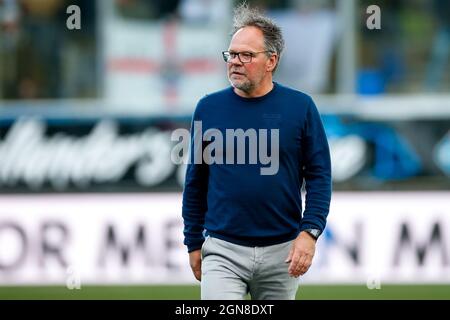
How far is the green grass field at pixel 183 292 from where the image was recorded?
13141mm

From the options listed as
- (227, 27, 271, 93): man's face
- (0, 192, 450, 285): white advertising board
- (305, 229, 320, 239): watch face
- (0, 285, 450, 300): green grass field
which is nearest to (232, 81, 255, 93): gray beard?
(227, 27, 271, 93): man's face

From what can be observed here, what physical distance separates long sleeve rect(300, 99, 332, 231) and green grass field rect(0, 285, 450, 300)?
18.9 feet

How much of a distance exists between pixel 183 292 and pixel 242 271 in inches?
250

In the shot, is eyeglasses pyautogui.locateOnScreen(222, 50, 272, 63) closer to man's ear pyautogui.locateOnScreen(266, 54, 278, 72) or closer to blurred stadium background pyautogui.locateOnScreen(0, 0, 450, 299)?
man's ear pyautogui.locateOnScreen(266, 54, 278, 72)

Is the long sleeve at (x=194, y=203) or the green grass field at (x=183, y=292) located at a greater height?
the long sleeve at (x=194, y=203)

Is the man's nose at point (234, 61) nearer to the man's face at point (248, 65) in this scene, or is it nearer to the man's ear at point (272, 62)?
the man's face at point (248, 65)

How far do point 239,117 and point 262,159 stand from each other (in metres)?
0.26

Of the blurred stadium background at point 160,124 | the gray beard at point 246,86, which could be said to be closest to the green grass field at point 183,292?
the blurred stadium background at point 160,124

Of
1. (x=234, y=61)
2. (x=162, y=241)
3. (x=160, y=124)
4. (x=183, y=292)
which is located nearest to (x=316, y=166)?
(x=234, y=61)

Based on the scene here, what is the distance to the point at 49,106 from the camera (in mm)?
14906

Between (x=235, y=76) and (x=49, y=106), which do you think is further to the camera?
(x=49, y=106)

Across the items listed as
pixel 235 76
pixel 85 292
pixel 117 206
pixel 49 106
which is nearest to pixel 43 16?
pixel 49 106

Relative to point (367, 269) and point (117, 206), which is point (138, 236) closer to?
point (117, 206)

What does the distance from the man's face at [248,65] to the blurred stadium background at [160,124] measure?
6.73 m
